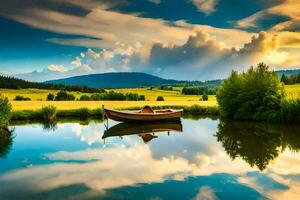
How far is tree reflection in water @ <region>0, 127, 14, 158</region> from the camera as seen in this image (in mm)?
20987

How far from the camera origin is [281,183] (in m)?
14.1

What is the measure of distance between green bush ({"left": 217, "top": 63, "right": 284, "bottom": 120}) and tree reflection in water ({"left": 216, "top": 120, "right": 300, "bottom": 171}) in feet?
17.3

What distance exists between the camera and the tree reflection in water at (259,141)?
1950cm

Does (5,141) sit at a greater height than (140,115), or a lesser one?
lesser

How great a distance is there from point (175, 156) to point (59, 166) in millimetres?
5801

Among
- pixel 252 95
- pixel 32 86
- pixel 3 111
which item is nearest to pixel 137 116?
pixel 252 95

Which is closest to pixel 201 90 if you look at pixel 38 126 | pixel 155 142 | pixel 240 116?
pixel 240 116

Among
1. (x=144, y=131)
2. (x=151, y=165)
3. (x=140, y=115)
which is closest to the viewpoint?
(x=151, y=165)

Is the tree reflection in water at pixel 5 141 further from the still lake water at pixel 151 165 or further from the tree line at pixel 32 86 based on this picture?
the tree line at pixel 32 86

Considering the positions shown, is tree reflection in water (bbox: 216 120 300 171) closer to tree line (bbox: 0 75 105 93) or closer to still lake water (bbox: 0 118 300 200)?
still lake water (bbox: 0 118 300 200)

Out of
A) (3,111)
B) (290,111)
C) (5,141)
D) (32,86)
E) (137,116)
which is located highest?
(32,86)

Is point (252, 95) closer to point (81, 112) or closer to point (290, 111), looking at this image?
point (290, 111)

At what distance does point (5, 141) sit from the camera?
81.1 feet

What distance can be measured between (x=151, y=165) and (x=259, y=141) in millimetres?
9783
